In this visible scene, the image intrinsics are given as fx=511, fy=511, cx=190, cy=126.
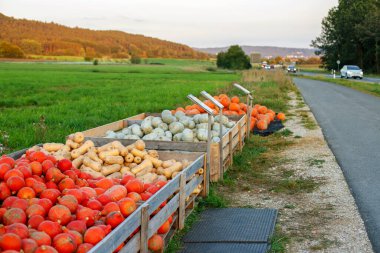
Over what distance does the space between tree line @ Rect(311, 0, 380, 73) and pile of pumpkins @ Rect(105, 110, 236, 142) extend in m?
55.2

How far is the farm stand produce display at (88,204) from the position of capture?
3.68 m

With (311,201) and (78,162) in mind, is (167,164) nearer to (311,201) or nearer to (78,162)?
(78,162)

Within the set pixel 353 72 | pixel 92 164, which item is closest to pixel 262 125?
pixel 92 164

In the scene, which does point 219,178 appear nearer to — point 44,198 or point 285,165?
point 285,165

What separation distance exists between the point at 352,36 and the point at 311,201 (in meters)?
70.7

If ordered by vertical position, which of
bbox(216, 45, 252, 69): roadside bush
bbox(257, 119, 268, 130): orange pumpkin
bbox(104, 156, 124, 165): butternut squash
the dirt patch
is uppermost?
bbox(216, 45, 252, 69): roadside bush

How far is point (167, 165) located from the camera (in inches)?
267

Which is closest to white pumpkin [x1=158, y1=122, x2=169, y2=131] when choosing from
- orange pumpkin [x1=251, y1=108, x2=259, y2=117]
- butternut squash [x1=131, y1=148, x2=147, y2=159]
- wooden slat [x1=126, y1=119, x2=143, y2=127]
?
wooden slat [x1=126, y1=119, x2=143, y2=127]

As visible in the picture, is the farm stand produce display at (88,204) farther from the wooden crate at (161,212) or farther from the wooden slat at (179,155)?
the wooden slat at (179,155)

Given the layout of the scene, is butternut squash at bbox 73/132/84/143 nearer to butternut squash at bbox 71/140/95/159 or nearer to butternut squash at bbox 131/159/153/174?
butternut squash at bbox 71/140/95/159

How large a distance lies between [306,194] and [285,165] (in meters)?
2.05

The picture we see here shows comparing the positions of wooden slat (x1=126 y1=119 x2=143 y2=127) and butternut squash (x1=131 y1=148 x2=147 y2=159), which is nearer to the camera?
butternut squash (x1=131 y1=148 x2=147 y2=159)

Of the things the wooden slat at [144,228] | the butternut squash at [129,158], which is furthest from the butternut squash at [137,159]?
the wooden slat at [144,228]

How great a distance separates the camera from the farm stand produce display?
3.68 m
